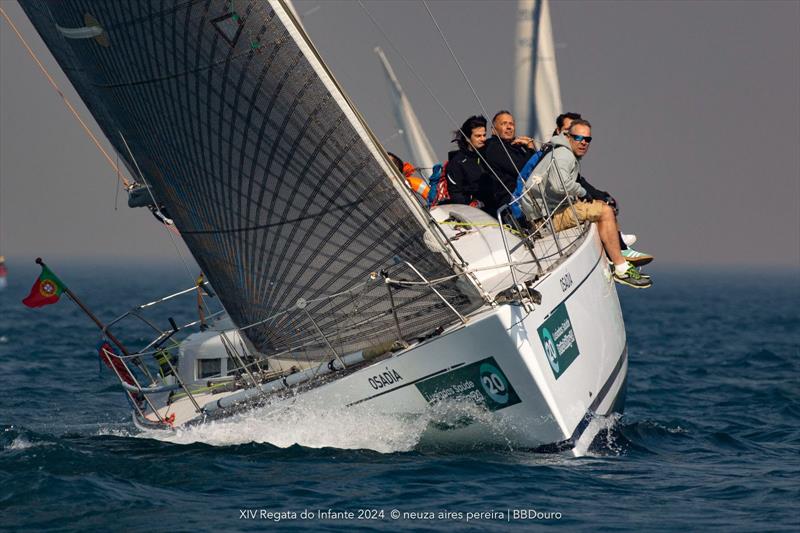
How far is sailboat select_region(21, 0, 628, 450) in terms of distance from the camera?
27.2 feet

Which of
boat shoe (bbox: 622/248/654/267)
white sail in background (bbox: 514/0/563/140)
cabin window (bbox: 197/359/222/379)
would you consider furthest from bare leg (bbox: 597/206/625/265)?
white sail in background (bbox: 514/0/563/140)

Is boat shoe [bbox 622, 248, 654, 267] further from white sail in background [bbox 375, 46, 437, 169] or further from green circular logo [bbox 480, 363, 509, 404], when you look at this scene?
white sail in background [bbox 375, 46, 437, 169]

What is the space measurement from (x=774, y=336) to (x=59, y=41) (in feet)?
60.6

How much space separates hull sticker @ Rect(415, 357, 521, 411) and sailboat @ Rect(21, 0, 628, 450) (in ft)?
0.04

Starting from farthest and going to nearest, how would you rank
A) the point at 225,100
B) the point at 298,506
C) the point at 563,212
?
the point at 563,212 < the point at 225,100 < the point at 298,506

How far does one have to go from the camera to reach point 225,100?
8609 millimetres

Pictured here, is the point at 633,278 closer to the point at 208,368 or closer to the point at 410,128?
the point at 208,368

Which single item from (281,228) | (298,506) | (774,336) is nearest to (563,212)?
(281,228)

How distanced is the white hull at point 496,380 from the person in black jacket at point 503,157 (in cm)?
135

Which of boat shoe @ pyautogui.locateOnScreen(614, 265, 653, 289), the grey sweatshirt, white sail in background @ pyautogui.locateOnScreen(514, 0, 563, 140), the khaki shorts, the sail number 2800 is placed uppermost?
white sail in background @ pyautogui.locateOnScreen(514, 0, 563, 140)

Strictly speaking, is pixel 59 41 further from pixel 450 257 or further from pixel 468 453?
pixel 468 453

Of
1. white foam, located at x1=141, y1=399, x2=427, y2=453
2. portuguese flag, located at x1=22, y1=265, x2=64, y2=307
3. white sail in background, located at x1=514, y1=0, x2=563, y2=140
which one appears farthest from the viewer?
white sail in background, located at x1=514, y1=0, x2=563, y2=140

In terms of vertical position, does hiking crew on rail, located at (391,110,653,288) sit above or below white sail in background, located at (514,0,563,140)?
below

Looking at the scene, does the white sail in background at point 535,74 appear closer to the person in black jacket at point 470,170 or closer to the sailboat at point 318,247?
the person in black jacket at point 470,170
